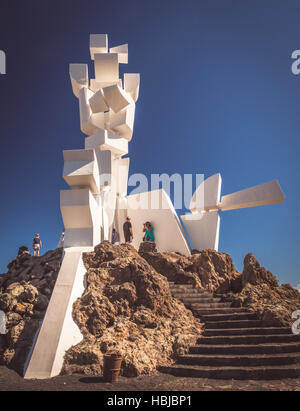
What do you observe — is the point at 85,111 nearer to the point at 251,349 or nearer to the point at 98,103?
the point at 98,103

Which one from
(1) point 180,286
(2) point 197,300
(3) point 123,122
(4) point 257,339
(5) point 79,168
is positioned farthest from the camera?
(3) point 123,122

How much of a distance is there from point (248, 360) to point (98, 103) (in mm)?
11813

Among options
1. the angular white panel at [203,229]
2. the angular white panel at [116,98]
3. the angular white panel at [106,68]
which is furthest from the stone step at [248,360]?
the angular white panel at [106,68]

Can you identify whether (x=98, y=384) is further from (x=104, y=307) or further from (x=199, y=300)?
(x=199, y=300)

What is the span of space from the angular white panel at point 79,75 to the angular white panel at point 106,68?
0.74 m

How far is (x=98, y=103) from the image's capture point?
1344cm

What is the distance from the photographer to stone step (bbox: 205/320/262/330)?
6.06 m

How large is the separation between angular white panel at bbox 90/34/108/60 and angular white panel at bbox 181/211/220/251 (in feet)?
30.5

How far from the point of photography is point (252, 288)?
7797mm

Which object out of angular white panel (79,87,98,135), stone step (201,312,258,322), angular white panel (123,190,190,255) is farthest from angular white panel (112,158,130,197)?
stone step (201,312,258,322)

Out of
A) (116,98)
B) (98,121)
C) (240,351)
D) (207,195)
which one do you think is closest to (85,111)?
(98,121)

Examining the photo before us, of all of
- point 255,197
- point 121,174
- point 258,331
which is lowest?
point 258,331
